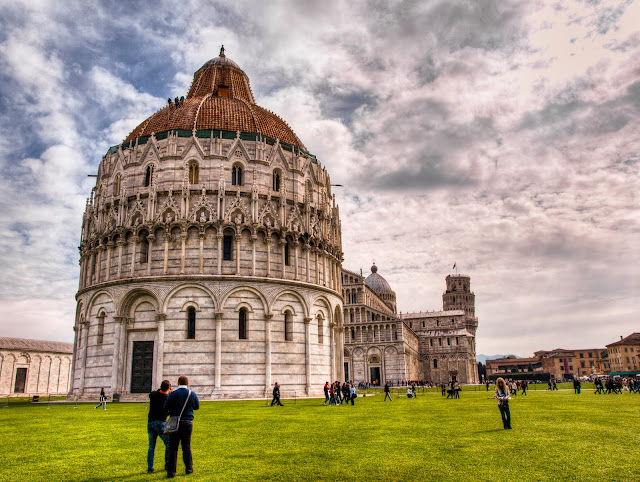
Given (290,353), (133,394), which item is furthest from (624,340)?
(133,394)

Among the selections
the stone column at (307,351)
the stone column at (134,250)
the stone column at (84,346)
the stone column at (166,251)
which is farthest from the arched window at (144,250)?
the stone column at (307,351)

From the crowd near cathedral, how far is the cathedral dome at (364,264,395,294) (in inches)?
3394

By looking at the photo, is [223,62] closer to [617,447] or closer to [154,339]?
[154,339]

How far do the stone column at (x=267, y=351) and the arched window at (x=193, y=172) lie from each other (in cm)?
1148

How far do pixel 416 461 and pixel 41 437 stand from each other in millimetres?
11353

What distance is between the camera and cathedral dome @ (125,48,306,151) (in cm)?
4234

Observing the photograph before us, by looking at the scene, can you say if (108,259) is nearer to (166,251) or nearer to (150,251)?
(150,251)

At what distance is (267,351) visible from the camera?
121 feet

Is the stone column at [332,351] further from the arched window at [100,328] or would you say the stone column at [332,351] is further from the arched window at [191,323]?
the arched window at [100,328]

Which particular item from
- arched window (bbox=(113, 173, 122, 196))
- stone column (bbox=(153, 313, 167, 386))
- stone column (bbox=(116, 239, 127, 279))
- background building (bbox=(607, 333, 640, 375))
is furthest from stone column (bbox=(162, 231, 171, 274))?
background building (bbox=(607, 333, 640, 375))

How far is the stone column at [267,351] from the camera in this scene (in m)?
36.2

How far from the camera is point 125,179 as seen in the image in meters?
40.3

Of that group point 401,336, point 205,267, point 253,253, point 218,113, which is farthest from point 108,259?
point 401,336

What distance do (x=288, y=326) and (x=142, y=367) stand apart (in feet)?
Result: 34.4
